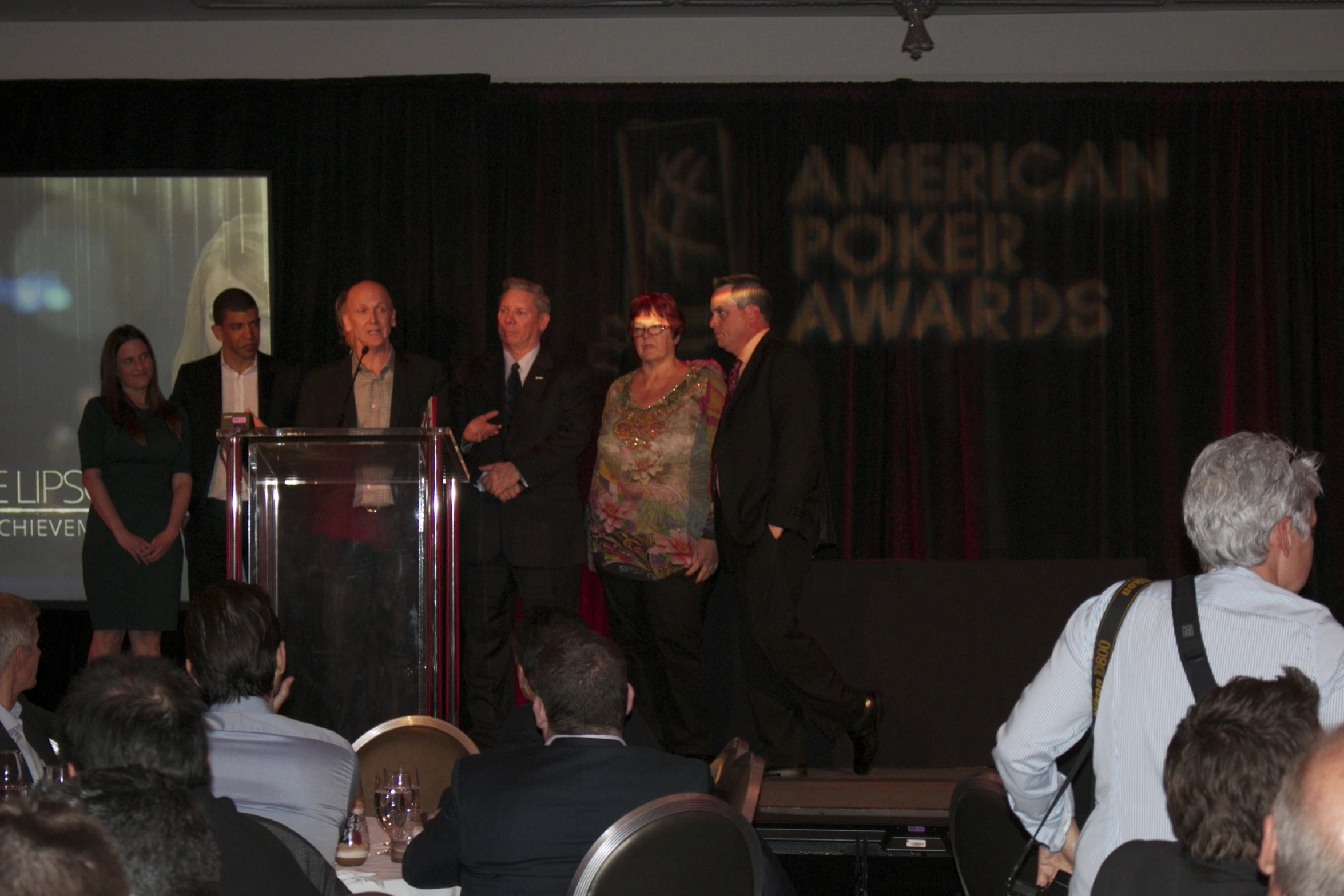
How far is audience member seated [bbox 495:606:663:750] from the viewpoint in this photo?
2914 millimetres

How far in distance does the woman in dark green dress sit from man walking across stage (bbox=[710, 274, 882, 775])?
7.27 feet

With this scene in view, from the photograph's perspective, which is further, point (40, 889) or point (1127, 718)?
point (1127, 718)

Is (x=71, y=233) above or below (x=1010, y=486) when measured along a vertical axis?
above

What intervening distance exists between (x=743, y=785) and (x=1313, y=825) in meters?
1.61

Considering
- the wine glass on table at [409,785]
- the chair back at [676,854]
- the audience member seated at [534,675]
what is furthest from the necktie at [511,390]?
the chair back at [676,854]

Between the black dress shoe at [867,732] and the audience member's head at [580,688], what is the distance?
112 inches

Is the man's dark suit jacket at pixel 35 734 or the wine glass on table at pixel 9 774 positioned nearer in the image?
the wine glass on table at pixel 9 774

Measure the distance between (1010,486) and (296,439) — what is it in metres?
3.63

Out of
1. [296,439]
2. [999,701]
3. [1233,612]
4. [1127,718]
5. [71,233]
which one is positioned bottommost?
[999,701]

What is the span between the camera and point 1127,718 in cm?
205

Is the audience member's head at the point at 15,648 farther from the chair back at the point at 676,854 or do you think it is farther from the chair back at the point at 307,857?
the chair back at the point at 676,854

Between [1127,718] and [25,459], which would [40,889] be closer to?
[1127,718]

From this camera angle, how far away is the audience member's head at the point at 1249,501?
82.2 inches

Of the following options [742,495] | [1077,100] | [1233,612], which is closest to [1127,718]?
[1233,612]
